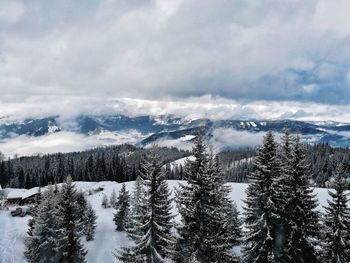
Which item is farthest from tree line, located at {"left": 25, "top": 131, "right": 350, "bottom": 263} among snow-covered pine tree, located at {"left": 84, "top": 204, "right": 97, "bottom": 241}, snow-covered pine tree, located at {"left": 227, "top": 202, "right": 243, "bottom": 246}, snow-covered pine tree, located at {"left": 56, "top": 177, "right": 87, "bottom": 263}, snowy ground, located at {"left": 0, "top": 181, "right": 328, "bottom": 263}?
snow-covered pine tree, located at {"left": 84, "top": 204, "right": 97, "bottom": 241}

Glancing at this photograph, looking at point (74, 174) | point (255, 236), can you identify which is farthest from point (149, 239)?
point (74, 174)

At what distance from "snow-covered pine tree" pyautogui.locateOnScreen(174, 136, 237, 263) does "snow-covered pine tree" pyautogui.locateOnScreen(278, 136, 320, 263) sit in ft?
20.7

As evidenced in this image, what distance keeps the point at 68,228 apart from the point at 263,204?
20421 millimetres

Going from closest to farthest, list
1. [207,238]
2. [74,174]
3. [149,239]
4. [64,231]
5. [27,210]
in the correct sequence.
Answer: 1. [207,238]
2. [149,239]
3. [64,231]
4. [27,210]
5. [74,174]

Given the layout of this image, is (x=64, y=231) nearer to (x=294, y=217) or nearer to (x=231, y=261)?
(x=231, y=261)

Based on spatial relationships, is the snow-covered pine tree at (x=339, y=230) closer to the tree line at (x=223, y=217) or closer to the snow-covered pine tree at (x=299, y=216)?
the tree line at (x=223, y=217)

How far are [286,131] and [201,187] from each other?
439 inches

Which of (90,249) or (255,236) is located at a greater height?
(255,236)

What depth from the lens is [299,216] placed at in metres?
21.9

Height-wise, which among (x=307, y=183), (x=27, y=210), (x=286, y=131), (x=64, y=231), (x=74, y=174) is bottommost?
(x=74, y=174)

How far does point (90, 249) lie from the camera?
164 ft

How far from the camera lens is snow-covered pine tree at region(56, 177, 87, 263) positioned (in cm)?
2807

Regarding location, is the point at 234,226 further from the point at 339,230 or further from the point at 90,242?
the point at 90,242

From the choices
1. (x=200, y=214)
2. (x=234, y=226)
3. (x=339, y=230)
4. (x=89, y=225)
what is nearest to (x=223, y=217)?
(x=200, y=214)
